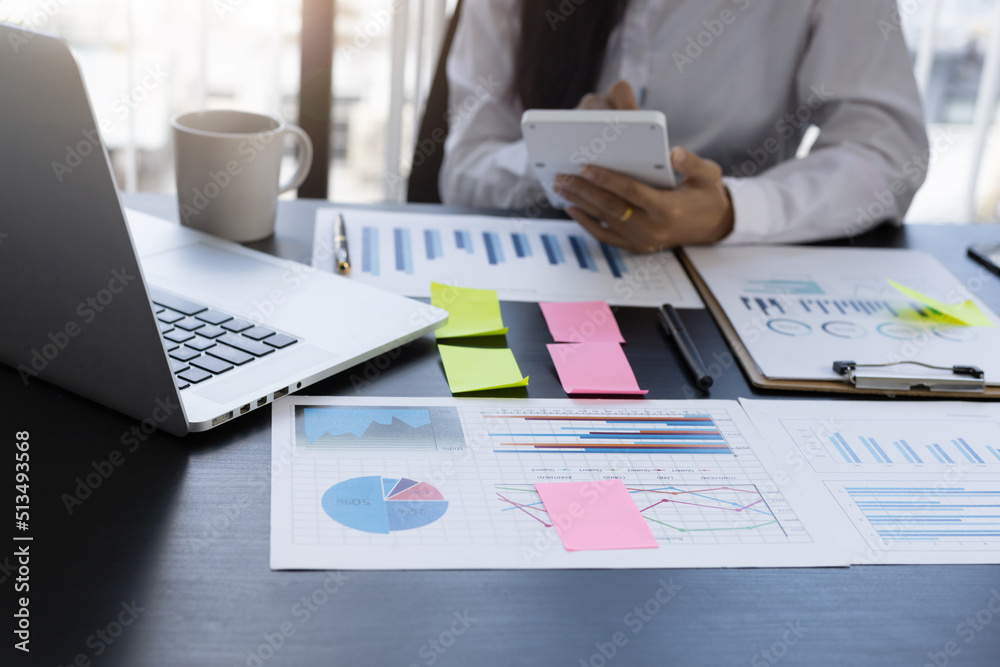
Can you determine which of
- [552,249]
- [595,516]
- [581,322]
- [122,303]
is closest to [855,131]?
[552,249]

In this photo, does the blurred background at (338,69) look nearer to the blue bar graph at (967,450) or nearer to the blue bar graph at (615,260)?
the blue bar graph at (615,260)

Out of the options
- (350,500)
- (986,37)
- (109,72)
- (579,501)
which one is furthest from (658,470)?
(986,37)

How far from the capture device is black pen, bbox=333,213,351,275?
0.84 metres

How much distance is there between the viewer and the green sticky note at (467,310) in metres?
0.74

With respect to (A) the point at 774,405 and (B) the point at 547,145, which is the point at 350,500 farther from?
(B) the point at 547,145

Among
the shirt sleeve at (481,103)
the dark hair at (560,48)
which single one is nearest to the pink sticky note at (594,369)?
the shirt sleeve at (481,103)

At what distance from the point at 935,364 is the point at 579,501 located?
1.30 ft

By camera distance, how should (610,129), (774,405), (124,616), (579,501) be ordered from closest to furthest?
(124,616) < (579,501) < (774,405) < (610,129)

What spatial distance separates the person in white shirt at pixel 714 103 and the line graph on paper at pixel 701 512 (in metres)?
0.46

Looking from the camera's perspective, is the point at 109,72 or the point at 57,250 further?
the point at 109,72

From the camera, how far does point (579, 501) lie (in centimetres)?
54

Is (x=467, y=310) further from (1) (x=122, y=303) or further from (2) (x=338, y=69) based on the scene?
(2) (x=338, y=69)

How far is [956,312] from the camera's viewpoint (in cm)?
85

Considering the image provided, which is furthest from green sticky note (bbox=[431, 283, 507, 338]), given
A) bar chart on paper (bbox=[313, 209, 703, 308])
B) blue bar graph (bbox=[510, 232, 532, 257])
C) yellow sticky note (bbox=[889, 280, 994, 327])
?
yellow sticky note (bbox=[889, 280, 994, 327])
